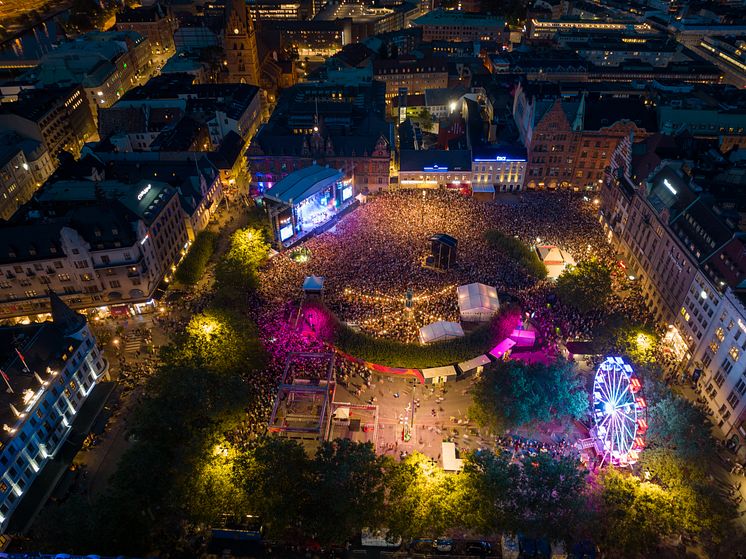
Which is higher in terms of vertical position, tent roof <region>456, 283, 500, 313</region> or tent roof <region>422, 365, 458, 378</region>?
tent roof <region>456, 283, 500, 313</region>

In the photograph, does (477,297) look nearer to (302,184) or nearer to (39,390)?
(302,184)

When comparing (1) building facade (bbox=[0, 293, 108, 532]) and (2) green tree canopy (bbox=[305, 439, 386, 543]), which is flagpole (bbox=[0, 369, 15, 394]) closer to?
(1) building facade (bbox=[0, 293, 108, 532])

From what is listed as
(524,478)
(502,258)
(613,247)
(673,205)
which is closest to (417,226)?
(502,258)

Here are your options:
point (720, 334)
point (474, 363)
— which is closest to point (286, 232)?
point (474, 363)

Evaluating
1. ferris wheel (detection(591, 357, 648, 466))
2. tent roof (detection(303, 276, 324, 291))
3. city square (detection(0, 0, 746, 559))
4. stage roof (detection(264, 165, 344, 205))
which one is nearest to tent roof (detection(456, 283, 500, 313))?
city square (detection(0, 0, 746, 559))

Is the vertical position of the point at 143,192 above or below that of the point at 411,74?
above

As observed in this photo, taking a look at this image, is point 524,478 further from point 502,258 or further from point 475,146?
point 475,146
